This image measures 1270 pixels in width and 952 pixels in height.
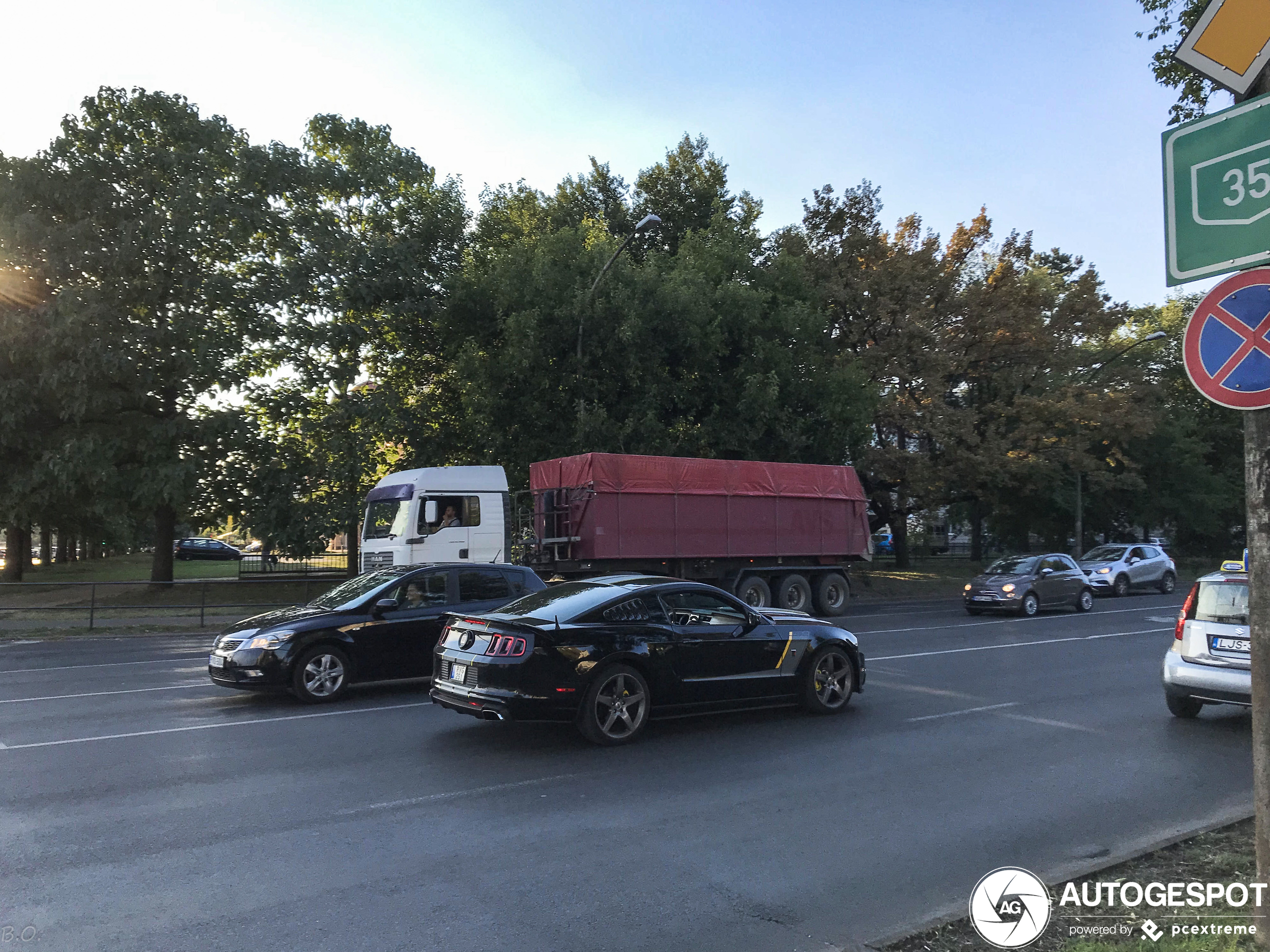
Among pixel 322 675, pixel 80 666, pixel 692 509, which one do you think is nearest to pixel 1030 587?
pixel 692 509

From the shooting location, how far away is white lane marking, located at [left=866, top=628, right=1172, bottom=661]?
14.2 metres

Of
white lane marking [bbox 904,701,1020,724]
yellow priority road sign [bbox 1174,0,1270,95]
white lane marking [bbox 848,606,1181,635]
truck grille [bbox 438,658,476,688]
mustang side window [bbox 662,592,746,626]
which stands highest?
yellow priority road sign [bbox 1174,0,1270,95]

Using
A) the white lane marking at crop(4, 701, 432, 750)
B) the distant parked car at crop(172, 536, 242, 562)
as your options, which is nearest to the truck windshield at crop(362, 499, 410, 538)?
the white lane marking at crop(4, 701, 432, 750)

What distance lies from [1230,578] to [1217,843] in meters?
4.47

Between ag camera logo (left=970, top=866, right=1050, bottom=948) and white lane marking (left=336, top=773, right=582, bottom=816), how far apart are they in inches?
122

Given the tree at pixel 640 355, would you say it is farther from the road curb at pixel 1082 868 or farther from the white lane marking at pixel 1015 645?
the road curb at pixel 1082 868

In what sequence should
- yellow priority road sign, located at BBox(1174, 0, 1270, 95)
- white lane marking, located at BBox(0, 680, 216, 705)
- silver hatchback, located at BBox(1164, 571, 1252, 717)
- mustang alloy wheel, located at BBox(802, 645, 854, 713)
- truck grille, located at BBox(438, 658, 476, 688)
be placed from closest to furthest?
1. yellow priority road sign, located at BBox(1174, 0, 1270, 95)
2. truck grille, located at BBox(438, 658, 476, 688)
3. silver hatchback, located at BBox(1164, 571, 1252, 717)
4. mustang alloy wheel, located at BBox(802, 645, 854, 713)
5. white lane marking, located at BBox(0, 680, 216, 705)

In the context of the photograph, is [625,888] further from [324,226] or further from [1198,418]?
[1198,418]

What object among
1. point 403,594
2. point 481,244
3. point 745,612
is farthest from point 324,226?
point 745,612

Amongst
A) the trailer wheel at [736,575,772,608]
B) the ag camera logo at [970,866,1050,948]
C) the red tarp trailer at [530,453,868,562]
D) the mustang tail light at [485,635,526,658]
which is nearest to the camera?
the ag camera logo at [970,866,1050,948]

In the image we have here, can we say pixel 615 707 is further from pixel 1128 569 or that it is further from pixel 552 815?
pixel 1128 569

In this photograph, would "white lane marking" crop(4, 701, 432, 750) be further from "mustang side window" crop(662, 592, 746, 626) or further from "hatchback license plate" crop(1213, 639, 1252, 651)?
"hatchback license plate" crop(1213, 639, 1252, 651)

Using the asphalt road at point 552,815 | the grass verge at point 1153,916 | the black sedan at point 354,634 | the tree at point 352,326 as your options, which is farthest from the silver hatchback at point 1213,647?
the tree at point 352,326

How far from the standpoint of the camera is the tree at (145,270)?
2394 cm
